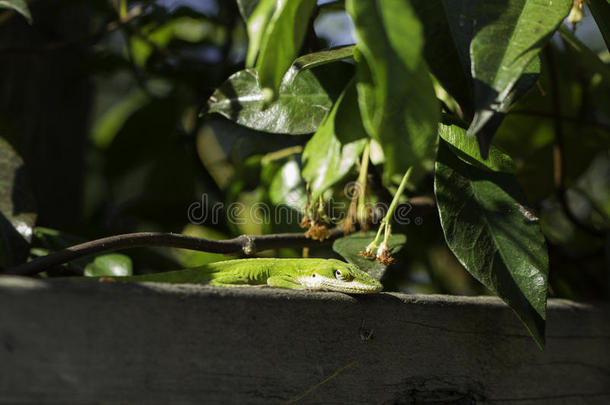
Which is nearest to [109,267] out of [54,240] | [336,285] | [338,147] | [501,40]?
[54,240]

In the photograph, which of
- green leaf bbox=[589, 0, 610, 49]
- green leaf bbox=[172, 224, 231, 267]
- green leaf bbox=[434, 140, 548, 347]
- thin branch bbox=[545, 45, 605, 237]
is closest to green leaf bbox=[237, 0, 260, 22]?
green leaf bbox=[434, 140, 548, 347]

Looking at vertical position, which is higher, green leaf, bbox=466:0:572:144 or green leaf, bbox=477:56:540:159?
green leaf, bbox=466:0:572:144

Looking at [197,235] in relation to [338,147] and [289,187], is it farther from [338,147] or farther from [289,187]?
[338,147]

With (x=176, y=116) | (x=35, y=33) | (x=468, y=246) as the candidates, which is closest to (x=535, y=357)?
(x=468, y=246)

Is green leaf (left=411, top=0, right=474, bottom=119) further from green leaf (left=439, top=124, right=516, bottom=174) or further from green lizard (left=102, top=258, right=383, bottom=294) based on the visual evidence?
green lizard (left=102, top=258, right=383, bottom=294)

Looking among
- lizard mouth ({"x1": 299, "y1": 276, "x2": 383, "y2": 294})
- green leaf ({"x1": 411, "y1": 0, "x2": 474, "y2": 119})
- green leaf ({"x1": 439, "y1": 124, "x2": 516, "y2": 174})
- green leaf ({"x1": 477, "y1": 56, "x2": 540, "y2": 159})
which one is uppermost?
green leaf ({"x1": 411, "y1": 0, "x2": 474, "y2": 119})

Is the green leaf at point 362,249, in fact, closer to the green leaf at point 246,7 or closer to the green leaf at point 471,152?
the green leaf at point 471,152
